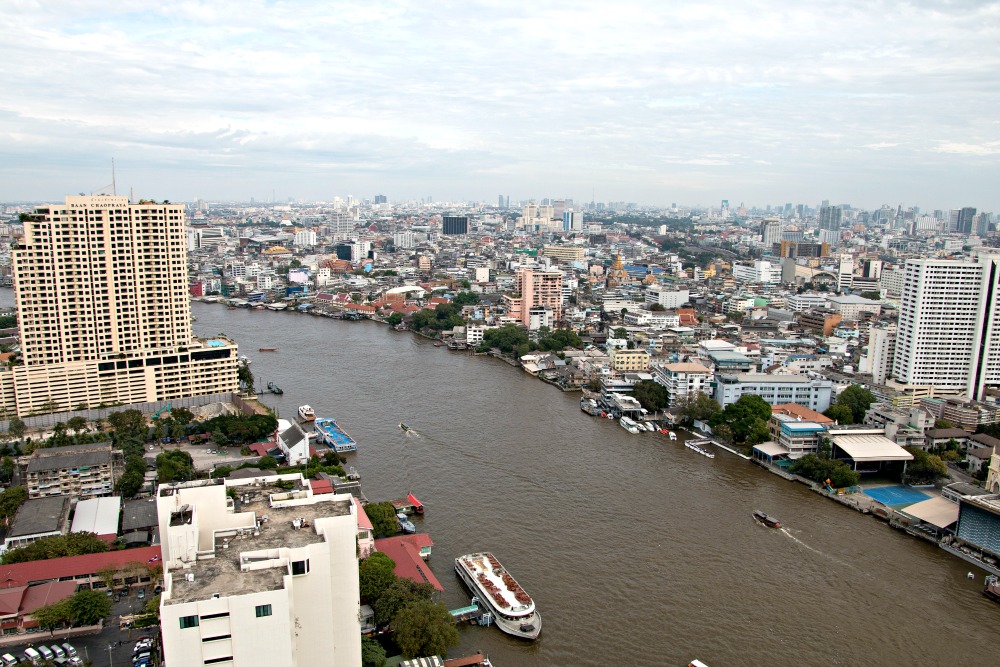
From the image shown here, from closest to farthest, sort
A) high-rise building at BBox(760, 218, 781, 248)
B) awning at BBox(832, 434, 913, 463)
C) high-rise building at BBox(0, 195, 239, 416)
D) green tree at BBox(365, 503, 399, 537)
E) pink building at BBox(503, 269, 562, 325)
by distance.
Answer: green tree at BBox(365, 503, 399, 537)
awning at BBox(832, 434, 913, 463)
high-rise building at BBox(0, 195, 239, 416)
pink building at BBox(503, 269, 562, 325)
high-rise building at BBox(760, 218, 781, 248)

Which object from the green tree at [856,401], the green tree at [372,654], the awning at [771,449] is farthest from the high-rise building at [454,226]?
the green tree at [372,654]

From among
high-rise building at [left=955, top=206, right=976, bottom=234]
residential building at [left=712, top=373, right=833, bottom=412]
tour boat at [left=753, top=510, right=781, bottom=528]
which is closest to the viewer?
tour boat at [left=753, top=510, right=781, bottom=528]

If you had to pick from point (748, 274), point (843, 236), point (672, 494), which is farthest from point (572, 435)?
point (843, 236)

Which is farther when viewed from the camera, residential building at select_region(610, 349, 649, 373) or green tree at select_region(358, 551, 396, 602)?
residential building at select_region(610, 349, 649, 373)

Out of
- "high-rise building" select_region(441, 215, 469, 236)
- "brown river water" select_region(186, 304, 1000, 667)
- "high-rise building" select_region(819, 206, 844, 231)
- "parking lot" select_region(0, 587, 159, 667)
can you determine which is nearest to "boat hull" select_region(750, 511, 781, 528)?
"brown river water" select_region(186, 304, 1000, 667)

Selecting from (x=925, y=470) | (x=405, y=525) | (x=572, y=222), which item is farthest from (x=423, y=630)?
(x=572, y=222)

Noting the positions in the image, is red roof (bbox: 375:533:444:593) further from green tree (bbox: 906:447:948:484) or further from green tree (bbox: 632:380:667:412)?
green tree (bbox: 906:447:948:484)

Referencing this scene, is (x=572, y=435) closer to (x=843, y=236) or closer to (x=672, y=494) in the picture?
(x=672, y=494)

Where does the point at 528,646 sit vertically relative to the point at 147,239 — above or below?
below
